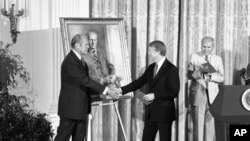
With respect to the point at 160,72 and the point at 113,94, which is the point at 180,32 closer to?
the point at 160,72

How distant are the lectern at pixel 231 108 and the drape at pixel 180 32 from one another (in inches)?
162

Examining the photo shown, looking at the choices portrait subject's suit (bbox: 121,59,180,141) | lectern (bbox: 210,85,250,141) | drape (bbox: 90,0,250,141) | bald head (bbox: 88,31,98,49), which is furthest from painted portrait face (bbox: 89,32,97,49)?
lectern (bbox: 210,85,250,141)

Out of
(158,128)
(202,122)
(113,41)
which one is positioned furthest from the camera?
(202,122)

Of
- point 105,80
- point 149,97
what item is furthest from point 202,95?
point 105,80

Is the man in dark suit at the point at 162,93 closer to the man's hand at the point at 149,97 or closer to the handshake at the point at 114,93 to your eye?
the man's hand at the point at 149,97

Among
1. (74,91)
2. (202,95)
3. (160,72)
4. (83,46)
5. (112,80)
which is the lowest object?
(202,95)

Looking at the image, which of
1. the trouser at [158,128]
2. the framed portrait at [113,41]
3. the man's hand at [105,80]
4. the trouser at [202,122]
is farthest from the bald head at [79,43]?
the trouser at [202,122]

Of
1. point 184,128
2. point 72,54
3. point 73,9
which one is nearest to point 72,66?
point 72,54

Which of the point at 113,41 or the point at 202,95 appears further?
the point at 202,95

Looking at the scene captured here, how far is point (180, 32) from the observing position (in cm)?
774

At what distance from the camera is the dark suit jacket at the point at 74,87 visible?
20.4 ft

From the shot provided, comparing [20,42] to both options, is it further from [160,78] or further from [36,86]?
[160,78]

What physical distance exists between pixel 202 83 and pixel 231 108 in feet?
12.6

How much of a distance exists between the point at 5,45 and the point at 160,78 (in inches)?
90.3
